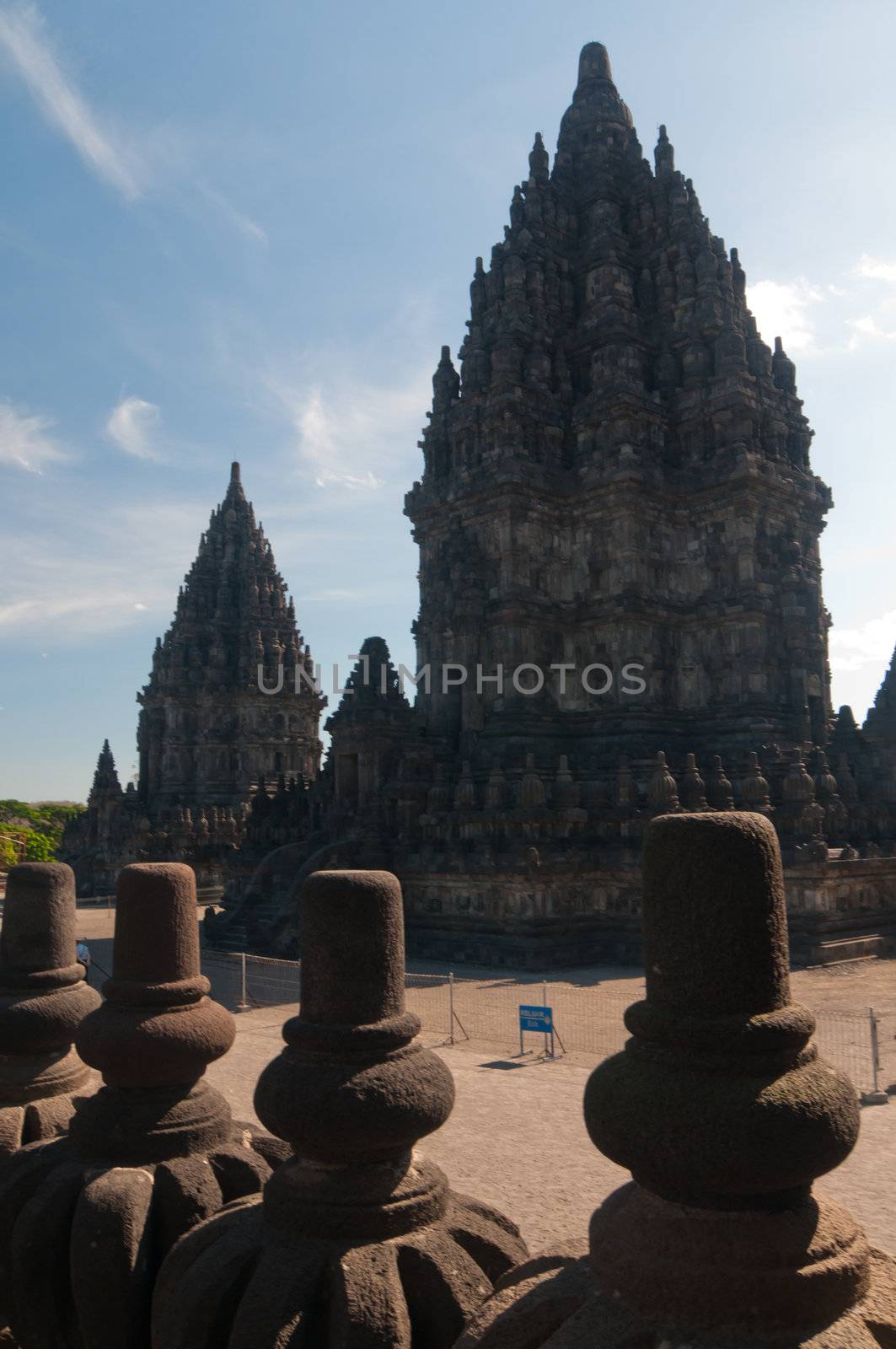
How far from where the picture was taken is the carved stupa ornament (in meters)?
2.72

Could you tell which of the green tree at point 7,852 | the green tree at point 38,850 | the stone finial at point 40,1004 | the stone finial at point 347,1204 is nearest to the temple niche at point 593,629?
the stone finial at point 40,1004

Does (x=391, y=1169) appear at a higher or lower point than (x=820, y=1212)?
lower

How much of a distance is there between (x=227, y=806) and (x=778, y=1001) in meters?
50.0

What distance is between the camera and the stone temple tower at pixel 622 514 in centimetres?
2684

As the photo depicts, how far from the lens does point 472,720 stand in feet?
87.8

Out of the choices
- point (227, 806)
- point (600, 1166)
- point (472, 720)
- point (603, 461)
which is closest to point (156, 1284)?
point (600, 1166)

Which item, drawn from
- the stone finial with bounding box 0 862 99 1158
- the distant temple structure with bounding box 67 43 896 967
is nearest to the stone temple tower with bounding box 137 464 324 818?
the distant temple structure with bounding box 67 43 896 967

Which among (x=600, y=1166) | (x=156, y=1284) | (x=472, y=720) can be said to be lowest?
(x=600, y=1166)

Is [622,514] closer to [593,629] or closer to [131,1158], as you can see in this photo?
[593,629]

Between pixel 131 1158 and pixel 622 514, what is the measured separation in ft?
79.8

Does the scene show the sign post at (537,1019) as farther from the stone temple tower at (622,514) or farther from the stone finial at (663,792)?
the stone temple tower at (622,514)

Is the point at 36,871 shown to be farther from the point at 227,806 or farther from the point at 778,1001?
the point at 227,806

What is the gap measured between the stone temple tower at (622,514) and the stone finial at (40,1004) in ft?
62.8

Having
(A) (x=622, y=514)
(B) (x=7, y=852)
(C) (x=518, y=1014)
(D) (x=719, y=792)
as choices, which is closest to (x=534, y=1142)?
(C) (x=518, y=1014)
